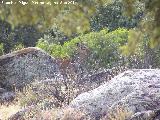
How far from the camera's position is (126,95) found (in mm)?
11805

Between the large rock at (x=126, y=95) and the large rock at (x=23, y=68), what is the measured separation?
9551 millimetres

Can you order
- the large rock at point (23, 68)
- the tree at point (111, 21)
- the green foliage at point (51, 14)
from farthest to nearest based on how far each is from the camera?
the tree at point (111, 21), the large rock at point (23, 68), the green foliage at point (51, 14)

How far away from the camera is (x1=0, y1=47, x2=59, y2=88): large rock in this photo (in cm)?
2214

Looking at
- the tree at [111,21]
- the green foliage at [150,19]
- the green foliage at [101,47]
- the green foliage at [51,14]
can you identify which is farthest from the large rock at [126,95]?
the tree at [111,21]

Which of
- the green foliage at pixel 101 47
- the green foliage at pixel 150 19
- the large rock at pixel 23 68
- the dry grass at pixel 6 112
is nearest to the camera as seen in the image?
the green foliage at pixel 150 19

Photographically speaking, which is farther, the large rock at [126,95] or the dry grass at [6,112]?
the dry grass at [6,112]

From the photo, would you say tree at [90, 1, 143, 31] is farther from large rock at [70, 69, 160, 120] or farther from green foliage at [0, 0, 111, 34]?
green foliage at [0, 0, 111, 34]

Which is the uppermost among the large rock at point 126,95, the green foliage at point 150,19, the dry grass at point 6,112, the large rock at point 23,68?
the green foliage at point 150,19

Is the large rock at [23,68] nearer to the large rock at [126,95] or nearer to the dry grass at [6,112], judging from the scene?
the dry grass at [6,112]

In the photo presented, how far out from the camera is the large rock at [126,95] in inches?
421

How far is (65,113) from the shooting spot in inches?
473

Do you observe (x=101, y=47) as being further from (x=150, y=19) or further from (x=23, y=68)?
(x=150, y=19)

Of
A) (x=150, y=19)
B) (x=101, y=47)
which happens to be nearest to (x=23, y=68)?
(x=101, y=47)

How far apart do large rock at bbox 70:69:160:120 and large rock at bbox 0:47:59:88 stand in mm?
9551
